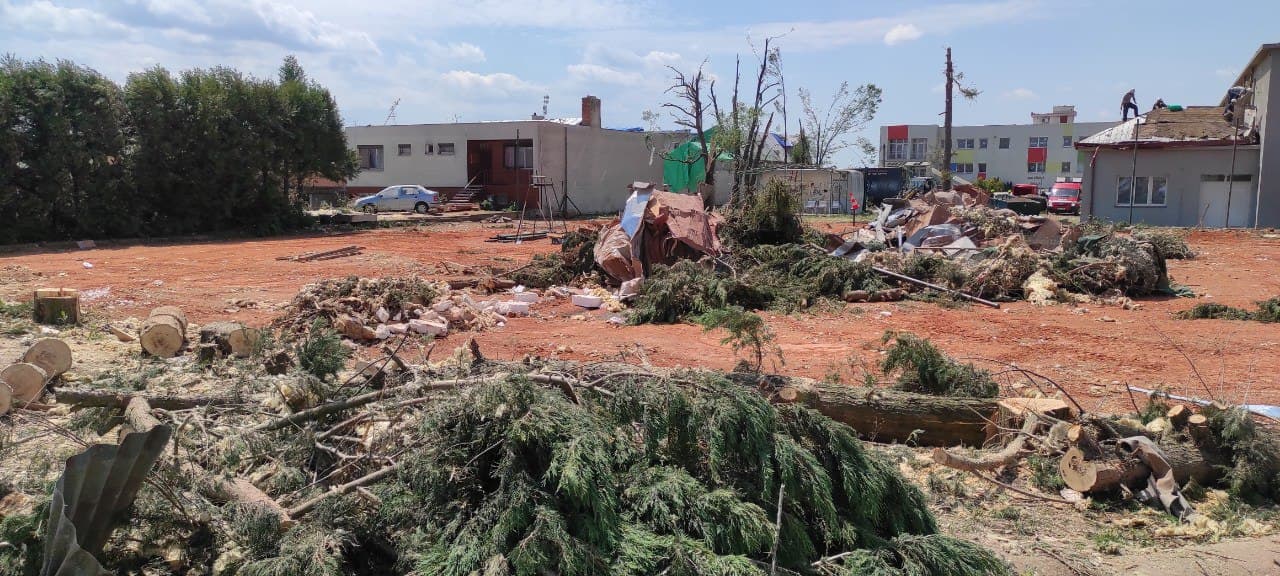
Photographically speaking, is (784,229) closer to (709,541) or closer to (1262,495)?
(1262,495)

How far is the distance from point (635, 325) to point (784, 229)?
207 inches

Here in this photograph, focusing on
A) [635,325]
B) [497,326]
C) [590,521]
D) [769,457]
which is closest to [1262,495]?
[769,457]

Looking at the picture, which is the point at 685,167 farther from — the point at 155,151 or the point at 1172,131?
the point at 155,151

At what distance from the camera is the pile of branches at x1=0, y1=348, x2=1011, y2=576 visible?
11.6 feet

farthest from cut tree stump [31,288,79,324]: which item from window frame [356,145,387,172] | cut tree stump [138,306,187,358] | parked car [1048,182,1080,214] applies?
parked car [1048,182,1080,214]

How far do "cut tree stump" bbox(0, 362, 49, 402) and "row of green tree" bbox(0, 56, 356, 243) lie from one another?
17494 mm

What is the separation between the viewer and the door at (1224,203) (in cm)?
2759

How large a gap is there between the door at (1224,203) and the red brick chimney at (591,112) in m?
24.8

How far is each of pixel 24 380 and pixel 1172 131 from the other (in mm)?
32760

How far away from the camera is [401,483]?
3.98 metres

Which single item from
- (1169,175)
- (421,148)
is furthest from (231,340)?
(421,148)

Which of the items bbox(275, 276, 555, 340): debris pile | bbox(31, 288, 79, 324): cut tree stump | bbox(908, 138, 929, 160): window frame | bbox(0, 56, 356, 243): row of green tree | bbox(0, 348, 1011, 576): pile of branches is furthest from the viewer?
bbox(908, 138, 929, 160): window frame

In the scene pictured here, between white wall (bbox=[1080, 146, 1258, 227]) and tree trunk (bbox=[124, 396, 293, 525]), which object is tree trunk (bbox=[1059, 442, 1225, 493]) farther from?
white wall (bbox=[1080, 146, 1258, 227])

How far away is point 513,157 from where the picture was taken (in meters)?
39.9
